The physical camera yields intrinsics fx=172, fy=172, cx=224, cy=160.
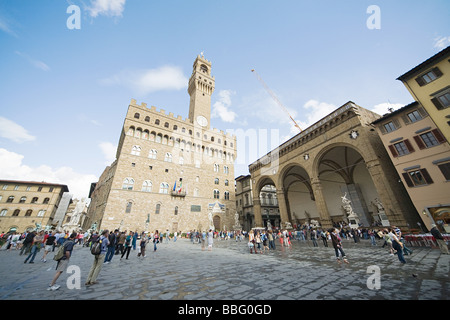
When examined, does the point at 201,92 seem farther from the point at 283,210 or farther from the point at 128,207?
the point at 283,210

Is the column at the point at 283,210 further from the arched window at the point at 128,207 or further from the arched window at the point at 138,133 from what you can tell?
the arched window at the point at 138,133

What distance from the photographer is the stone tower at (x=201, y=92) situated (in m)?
35.9

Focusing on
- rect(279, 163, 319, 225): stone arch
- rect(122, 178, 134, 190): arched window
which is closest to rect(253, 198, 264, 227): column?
rect(279, 163, 319, 225): stone arch

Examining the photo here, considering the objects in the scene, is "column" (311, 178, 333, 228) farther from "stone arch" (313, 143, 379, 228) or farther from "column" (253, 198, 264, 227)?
"column" (253, 198, 264, 227)

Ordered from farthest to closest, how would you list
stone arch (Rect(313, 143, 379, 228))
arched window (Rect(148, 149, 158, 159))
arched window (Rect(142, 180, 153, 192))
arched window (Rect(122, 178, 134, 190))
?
arched window (Rect(148, 149, 158, 159)) → arched window (Rect(142, 180, 153, 192)) → arched window (Rect(122, 178, 134, 190)) → stone arch (Rect(313, 143, 379, 228))

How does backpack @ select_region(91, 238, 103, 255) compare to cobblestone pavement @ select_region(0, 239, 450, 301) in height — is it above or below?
above

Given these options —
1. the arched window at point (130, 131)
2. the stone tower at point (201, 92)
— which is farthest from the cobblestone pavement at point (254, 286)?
the stone tower at point (201, 92)

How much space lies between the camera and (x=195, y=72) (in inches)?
1499

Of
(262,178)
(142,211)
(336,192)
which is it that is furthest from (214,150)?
(336,192)

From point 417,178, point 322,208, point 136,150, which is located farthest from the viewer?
point 136,150

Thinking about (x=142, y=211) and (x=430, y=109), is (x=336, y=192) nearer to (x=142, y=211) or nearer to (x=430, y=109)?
(x=430, y=109)

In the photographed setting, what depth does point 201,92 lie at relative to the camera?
37.8 m

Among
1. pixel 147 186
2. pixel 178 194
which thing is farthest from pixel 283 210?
pixel 147 186

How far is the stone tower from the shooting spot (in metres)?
35.9
